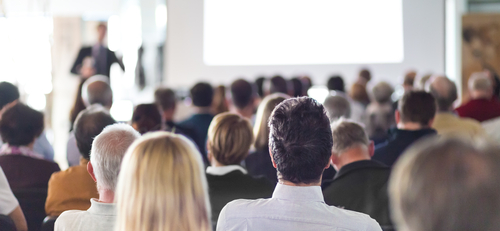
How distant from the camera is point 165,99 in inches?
176

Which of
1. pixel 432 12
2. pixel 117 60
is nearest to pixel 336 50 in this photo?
pixel 432 12

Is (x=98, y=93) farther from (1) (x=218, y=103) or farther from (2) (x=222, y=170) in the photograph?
(2) (x=222, y=170)

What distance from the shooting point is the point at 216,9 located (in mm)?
9039

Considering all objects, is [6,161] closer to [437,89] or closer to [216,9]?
[437,89]

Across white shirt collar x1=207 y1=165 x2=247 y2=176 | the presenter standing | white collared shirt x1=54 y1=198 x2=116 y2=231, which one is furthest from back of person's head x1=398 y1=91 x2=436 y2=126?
the presenter standing

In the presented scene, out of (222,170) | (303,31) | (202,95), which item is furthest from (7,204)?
(303,31)

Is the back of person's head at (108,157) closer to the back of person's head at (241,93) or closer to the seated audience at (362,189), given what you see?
the seated audience at (362,189)

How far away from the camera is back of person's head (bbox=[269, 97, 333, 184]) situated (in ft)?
4.78

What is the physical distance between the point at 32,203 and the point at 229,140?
1.03 meters

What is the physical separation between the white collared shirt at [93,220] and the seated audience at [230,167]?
2.54ft

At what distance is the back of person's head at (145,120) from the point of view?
3207mm

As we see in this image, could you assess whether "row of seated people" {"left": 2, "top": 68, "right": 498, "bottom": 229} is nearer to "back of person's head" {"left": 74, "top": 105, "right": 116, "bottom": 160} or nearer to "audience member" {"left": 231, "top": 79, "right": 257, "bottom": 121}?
"back of person's head" {"left": 74, "top": 105, "right": 116, "bottom": 160}

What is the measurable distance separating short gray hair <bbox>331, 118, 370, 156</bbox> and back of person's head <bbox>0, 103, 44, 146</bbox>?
1.72 metres

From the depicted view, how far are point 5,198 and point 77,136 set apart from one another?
431 mm
